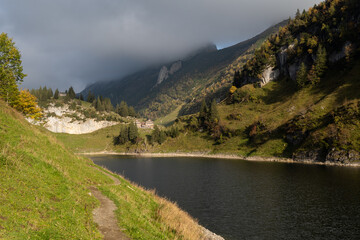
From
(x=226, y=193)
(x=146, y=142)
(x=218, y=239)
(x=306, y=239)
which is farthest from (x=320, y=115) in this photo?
(x=146, y=142)

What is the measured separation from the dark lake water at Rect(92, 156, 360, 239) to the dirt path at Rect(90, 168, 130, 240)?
17.4m

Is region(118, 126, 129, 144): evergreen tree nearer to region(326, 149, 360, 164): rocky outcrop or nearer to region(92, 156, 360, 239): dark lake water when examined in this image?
region(92, 156, 360, 239): dark lake water

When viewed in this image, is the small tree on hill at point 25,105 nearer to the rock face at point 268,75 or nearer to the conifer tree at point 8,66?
the conifer tree at point 8,66

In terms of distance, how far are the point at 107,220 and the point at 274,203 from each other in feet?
114

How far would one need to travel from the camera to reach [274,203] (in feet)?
129

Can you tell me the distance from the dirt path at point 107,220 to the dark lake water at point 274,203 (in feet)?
57.1

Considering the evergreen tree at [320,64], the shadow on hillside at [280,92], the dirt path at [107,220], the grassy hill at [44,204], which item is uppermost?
the evergreen tree at [320,64]

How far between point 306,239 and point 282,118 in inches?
3853

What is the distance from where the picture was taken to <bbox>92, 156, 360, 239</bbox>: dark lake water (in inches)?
1121

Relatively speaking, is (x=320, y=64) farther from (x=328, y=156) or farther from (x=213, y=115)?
(x=328, y=156)

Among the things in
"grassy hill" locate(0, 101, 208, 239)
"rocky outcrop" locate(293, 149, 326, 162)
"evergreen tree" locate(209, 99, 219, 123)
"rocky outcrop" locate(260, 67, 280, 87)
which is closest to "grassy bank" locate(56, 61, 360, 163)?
"rocky outcrop" locate(293, 149, 326, 162)

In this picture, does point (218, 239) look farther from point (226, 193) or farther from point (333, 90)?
point (333, 90)

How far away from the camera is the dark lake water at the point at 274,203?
28484 millimetres

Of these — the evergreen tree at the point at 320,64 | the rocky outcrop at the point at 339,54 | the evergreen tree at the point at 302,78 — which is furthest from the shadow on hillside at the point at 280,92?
the rocky outcrop at the point at 339,54
